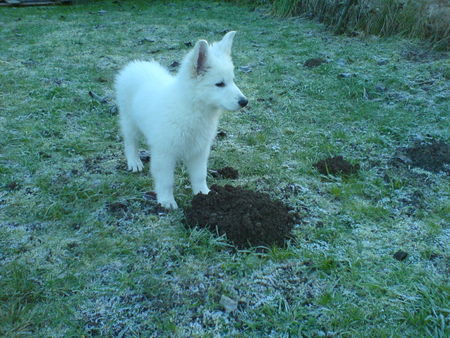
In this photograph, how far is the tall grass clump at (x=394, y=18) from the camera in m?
7.58

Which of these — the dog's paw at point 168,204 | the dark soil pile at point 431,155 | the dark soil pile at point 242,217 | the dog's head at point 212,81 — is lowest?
the dog's paw at point 168,204

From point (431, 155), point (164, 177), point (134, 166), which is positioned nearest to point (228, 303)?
point (164, 177)

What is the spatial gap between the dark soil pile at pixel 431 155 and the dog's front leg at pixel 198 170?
2.20 meters

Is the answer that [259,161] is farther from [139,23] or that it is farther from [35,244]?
[139,23]

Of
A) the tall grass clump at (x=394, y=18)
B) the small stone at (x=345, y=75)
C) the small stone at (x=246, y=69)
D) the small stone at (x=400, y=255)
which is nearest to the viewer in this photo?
the small stone at (x=400, y=255)

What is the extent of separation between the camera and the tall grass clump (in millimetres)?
7582

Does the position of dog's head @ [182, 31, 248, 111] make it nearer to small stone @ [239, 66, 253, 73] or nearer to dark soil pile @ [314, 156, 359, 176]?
dark soil pile @ [314, 156, 359, 176]

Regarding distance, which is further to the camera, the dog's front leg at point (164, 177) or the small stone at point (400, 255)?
the dog's front leg at point (164, 177)

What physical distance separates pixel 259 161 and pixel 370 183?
113 cm

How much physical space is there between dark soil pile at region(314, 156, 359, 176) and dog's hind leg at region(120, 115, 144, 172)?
1.86 m

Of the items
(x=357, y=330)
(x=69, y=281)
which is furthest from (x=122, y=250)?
(x=357, y=330)

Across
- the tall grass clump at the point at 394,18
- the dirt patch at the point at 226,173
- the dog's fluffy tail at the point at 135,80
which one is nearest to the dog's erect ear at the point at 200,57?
the dog's fluffy tail at the point at 135,80

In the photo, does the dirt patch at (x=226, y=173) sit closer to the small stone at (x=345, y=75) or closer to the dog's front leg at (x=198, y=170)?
the dog's front leg at (x=198, y=170)

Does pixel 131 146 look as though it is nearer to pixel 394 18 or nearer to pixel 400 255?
pixel 400 255
